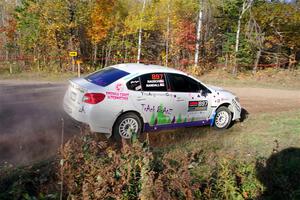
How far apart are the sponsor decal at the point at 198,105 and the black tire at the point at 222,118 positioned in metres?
0.57

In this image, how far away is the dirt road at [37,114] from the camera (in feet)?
21.8

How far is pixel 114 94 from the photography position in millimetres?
7152

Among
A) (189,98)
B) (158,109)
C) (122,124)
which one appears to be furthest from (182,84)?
(122,124)

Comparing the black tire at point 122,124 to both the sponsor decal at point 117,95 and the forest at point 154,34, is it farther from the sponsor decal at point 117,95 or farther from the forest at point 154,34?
the forest at point 154,34

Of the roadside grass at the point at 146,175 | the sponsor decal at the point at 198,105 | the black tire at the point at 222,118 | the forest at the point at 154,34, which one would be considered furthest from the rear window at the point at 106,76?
the forest at the point at 154,34

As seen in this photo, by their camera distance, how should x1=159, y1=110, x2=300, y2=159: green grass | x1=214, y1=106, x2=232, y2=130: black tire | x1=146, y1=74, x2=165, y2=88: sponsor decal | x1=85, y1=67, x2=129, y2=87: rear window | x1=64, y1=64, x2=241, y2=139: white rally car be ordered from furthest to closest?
x1=214, y1=106, x2=232, y2=130: black tire → x1=146, y1=74, x2=165, y2=88: sponsor decal → x1=85, y1=67, x2=129, y2=87: rear window → x1=64, y1=64, x2=241, y2=139: white rally car → x1=159, y1=110, x2=300, y2=159: green grass

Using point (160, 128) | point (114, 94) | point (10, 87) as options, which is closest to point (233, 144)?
point (160, 128)

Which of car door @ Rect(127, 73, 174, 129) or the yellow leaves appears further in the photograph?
the yellow leaves

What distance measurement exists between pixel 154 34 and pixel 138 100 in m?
19.0

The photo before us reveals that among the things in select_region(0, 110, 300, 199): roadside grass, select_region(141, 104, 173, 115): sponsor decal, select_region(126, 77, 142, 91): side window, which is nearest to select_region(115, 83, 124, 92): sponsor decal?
select_region(126, 77, 142, 91): side window

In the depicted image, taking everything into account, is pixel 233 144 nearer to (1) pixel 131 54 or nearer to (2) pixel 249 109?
(2) pixel 249 109

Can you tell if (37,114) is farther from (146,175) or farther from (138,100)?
(146,175)

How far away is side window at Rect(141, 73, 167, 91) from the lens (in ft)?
24.8

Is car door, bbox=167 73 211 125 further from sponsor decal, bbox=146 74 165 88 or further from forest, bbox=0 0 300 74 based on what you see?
forest, bbox=0 0 300 74
